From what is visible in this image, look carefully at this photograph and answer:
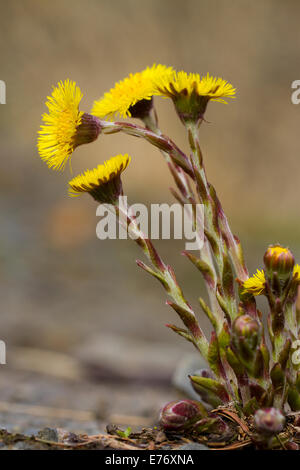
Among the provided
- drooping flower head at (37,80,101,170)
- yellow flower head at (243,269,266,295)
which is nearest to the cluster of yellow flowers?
drooping flower head at (37,80,101,170)

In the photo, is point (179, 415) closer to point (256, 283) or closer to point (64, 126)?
point (256, 283)

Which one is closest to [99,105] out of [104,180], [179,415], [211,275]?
[104,180]

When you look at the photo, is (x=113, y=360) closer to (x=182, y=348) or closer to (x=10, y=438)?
(x=182, y=348)

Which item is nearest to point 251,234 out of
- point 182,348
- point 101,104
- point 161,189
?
point 161,189

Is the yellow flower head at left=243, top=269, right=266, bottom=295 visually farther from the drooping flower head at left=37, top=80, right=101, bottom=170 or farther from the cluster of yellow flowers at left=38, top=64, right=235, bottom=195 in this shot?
the drooping flower head at left=37, top=80, right=101, bottom=170

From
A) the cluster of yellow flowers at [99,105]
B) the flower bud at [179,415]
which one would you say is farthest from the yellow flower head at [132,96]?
the flower bud at [179,415]

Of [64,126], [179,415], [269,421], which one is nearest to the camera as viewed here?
[269,421]
